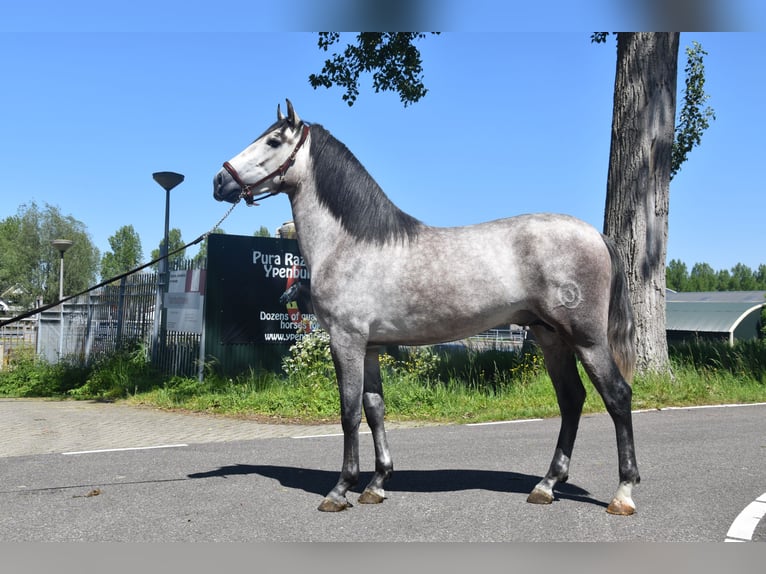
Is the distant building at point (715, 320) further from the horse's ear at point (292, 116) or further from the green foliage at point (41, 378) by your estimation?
the horse's ear at point (292, 116)

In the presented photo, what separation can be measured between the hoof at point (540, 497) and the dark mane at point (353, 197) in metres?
1.96

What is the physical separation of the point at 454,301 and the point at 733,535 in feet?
6.97

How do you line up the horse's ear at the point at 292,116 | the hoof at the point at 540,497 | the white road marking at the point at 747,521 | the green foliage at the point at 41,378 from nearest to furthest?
the white road marking at the point at 747,521 < the hoof at the point at 540,497 < the horse's ear at the point at 292,116 < the green foliage at the point at 41,378

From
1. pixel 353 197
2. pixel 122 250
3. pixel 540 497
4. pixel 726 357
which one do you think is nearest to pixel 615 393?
pixel 540 497

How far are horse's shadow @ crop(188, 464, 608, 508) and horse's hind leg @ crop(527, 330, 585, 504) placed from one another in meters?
0.25

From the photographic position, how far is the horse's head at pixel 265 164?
508 cm

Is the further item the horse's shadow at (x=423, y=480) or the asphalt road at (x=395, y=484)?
the horse's shadow at (x=423, y=480)

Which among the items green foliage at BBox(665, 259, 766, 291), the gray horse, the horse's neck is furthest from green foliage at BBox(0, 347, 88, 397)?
green foliage at BBox(665, 259, 766, 291)

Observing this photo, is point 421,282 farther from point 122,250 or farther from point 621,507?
point 122,250

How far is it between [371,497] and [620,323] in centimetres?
212

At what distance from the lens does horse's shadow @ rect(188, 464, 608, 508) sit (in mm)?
5230

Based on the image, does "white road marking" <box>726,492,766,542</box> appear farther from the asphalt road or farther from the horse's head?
the horse's head

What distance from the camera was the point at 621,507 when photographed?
444cm

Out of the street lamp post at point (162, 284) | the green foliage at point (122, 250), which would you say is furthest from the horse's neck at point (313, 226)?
the green foliage at point (122, 250)
